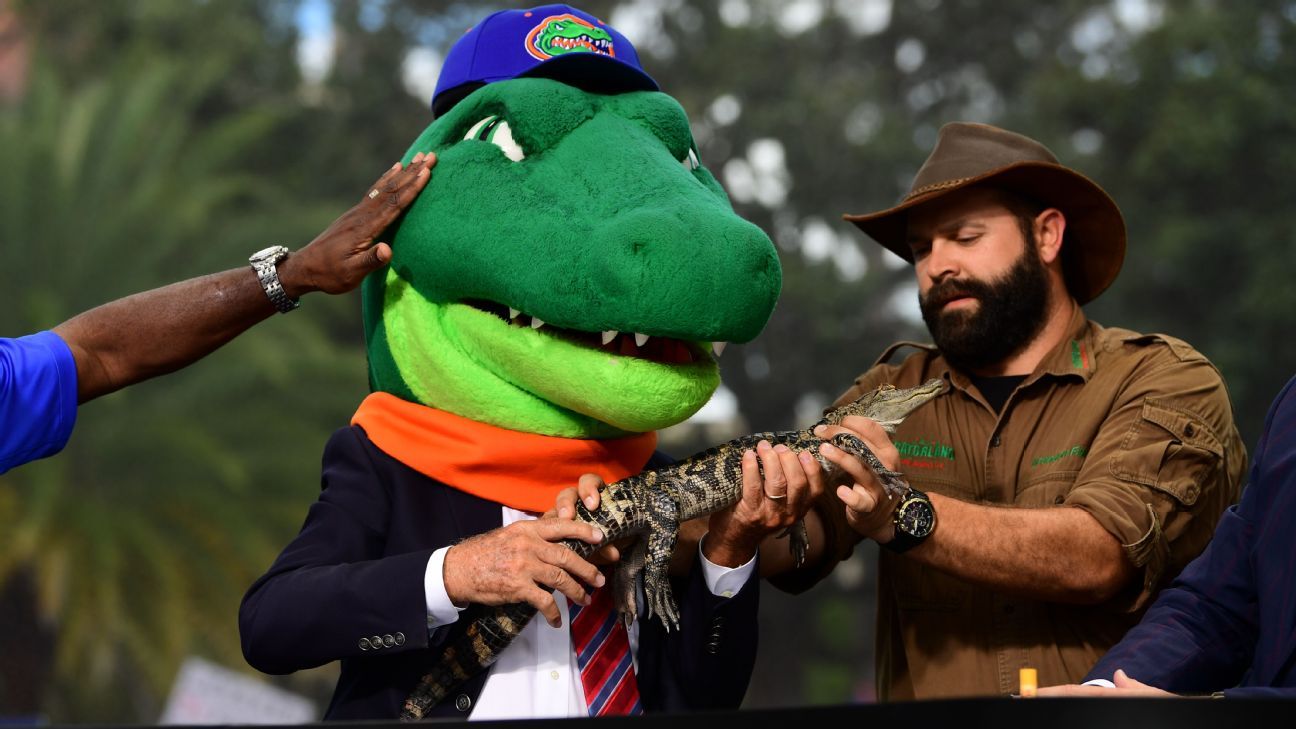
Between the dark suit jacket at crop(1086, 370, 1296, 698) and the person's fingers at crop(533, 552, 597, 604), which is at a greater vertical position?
the person's fingers at crop(533, 552, 597, 604)

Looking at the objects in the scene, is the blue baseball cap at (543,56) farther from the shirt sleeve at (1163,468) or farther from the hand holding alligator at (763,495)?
the shirt sleeve at (1163,468)

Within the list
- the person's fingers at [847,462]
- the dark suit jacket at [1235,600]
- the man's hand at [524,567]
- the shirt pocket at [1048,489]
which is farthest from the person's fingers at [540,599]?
the shirt pocket at [1048,489]

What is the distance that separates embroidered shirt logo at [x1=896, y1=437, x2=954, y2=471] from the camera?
3.65 meters

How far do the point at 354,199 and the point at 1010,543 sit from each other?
19.1 meters

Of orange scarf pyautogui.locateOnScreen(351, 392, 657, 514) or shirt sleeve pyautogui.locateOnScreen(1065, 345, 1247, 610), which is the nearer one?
orange scarf pyautogui.locateOnScreen(351, 392, 657, 514)

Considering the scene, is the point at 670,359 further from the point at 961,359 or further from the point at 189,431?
the point at 189,431

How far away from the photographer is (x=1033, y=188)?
3.76 m

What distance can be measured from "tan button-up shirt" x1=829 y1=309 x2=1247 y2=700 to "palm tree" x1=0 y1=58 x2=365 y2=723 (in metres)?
11.3

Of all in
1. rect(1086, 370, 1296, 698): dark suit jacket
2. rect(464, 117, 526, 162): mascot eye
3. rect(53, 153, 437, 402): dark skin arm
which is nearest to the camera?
rect(1086, 370, 1296, 698): dark suit jacket

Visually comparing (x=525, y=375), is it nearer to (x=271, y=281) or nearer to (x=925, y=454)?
(x=271, y=281)

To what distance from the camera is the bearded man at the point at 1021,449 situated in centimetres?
317

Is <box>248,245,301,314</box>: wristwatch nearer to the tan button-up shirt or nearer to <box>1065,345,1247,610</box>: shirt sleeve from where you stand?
the tan button-up shirt

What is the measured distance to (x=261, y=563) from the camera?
14.4m

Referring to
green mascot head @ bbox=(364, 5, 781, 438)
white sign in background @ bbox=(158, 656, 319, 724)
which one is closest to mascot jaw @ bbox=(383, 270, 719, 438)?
green mascot head @ bbox=(364, 5, 781, 438)
